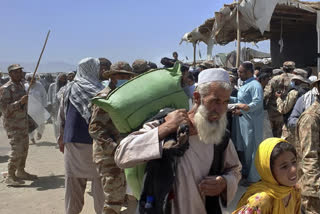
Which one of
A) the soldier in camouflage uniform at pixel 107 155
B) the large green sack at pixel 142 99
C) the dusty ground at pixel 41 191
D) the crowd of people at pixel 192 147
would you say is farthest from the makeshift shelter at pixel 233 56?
the large green sack at pixel 142 99

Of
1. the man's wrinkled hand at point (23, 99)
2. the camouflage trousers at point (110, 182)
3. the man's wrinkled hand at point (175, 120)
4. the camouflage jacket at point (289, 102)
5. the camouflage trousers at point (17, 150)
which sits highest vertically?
the man's wrinkled hand at point (175, 120)

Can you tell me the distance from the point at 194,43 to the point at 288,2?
4116 millimetres

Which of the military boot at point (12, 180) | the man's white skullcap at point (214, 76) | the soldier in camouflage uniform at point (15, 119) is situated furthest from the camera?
the soldier in camouflage uniform at point (15, 119)

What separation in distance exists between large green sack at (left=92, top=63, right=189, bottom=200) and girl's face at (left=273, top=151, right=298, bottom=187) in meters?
0.69

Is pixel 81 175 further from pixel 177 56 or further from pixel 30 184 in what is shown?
pixel 177 56

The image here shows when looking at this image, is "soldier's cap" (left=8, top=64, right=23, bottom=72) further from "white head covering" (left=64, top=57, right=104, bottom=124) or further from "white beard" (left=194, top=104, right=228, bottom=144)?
"white beard" (left=194, top=104, right=228, bottom=144)

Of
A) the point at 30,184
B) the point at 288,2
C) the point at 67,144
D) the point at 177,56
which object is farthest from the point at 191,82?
the point at 177,56

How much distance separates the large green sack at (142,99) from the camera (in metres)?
1.84

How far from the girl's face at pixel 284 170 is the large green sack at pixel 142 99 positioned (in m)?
0.68

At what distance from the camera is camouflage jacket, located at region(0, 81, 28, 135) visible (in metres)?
5.94

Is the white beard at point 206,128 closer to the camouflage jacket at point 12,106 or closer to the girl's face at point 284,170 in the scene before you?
the girl's face at point 284,170

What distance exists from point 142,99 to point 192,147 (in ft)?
1.29

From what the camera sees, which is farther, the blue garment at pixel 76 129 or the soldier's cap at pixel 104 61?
the soldier's cap at pixel 104 61

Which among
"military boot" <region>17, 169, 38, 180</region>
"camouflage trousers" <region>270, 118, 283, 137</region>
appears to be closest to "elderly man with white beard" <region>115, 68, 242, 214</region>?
"camouflage trousers" <region>270, 118, 283, 137</region>
